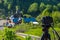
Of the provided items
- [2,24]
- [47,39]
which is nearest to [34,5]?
[2,24]

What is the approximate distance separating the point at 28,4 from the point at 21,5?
30.6 inches

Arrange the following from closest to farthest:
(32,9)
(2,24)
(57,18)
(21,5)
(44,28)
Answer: (44,28) < (57,18) < (2,24) < (32,9) < (21,5)

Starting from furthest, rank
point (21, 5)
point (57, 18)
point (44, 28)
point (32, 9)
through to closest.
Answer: point (21, 5) < point (32, 9) < point (57, 18) < point (44, 28)

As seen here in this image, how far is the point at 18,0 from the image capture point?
2408cm

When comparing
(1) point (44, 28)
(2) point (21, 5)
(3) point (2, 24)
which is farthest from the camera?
(2) point (21, 5)

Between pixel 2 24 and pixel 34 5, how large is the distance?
5632mm

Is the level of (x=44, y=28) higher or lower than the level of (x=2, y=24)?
higher

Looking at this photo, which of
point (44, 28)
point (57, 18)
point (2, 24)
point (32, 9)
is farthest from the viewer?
point (32, 9)

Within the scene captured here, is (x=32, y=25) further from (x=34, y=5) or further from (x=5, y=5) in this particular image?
(x=5, y=5)

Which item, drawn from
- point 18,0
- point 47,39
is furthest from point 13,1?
point 47,39

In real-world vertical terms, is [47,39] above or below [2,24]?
above

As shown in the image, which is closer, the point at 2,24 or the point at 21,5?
the point at 2,24

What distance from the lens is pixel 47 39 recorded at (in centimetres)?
232

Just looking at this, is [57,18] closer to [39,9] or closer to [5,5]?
[39,9]
